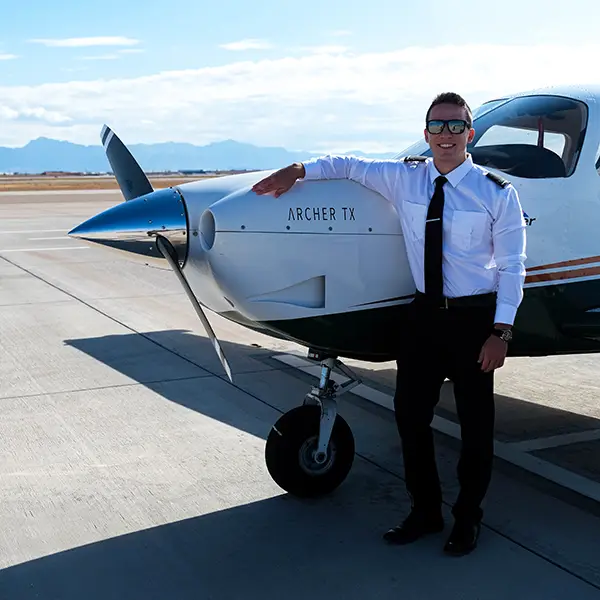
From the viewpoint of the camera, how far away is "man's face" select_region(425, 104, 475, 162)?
143 inches

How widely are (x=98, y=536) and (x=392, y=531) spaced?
53.6 inches

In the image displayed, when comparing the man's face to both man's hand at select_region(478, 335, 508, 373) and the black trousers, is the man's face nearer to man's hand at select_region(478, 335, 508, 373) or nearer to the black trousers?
the black trousers

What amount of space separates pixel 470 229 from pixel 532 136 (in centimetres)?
143

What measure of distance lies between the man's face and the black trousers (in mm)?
665

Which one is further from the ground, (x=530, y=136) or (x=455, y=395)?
(x=530, y=136)

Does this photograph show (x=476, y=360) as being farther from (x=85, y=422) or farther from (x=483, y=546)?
(x=85, y=422)

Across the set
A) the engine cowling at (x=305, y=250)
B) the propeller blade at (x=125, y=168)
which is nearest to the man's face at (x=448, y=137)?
the engine cowling at (x=305, y=250)

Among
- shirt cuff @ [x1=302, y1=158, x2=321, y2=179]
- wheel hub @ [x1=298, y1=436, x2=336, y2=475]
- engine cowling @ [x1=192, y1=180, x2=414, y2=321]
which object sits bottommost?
wheel hub @ [x1=298, y1=436, x2=336, y2=475]

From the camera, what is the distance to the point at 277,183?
12.5 ft

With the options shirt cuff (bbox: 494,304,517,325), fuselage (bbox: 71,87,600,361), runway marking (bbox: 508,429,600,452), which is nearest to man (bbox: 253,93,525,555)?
shirt cuff (bbox: 494,304,517,325)

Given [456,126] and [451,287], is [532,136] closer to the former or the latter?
[456,126]

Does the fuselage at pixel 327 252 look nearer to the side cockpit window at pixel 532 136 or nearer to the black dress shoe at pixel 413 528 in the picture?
the side cockpit window at pixel 532 136

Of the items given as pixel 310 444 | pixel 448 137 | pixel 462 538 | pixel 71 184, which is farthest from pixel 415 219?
pixel 71 184

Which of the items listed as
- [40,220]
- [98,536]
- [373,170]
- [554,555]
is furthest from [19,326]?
[40,220]
